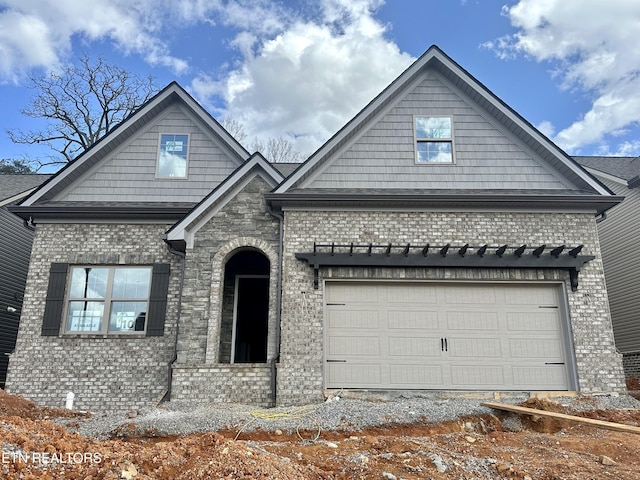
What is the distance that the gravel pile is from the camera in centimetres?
755

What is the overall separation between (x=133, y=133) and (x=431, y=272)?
8.31 meters

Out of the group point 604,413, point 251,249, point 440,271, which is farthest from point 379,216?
point 604,413

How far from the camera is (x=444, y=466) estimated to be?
527cm

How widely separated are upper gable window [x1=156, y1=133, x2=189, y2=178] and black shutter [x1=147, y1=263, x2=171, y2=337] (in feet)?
8.36

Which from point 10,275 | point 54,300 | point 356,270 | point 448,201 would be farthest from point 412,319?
point 10,275

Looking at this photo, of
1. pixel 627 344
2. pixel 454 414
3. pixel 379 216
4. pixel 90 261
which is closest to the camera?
pixel 454 414

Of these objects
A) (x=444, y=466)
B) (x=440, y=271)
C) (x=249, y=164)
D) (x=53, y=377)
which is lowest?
(x=444, y=466)

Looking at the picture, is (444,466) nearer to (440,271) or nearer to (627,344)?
(440,271)

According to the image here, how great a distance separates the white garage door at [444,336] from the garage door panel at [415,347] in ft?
0.07

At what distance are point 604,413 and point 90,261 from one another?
36.0 ft

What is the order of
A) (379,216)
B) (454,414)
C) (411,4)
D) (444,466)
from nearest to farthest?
(444,466)
(454,414)
(379,216)
(411,4)

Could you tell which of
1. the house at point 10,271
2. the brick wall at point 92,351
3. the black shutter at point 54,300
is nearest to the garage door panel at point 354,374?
the brick wall at point 92,351

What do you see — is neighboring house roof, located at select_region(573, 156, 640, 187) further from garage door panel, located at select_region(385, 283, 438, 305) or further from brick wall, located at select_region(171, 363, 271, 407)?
brick wall, located at select_region(171, 363, 271, 407)

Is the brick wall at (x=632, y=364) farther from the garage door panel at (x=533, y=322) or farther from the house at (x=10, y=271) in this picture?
the house at (x=10, y=271)
